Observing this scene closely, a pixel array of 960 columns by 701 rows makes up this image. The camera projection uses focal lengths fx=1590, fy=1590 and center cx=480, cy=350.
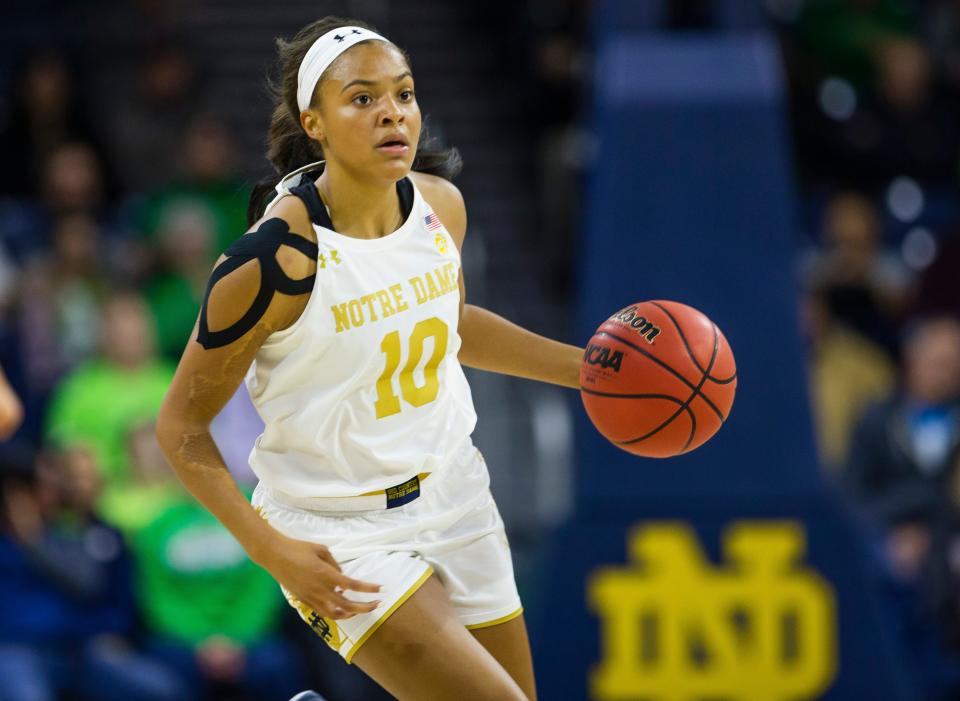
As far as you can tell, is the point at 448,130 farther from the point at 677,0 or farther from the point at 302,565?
the point at 302,565

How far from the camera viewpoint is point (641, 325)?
379cm

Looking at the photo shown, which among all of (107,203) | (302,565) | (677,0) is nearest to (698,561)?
(677,0)

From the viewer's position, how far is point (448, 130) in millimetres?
10672

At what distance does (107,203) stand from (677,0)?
12.8 ft

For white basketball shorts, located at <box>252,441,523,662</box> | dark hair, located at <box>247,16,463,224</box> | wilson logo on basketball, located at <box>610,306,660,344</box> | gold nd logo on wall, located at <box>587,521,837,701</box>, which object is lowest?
gold nd logo on wall, located at <box>587,521,837,701</box>

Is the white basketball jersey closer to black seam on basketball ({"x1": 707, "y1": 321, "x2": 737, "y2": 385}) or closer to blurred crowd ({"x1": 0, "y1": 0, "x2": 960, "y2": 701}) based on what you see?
black seam on basketball ({"x1": 707, "y1": 321, "x2": 737, "y2": 385})

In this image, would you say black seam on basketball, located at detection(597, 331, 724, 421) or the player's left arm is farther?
the player's left arm

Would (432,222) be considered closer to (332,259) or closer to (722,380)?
(332,259)

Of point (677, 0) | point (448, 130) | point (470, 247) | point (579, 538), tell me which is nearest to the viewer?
point (579, 538)

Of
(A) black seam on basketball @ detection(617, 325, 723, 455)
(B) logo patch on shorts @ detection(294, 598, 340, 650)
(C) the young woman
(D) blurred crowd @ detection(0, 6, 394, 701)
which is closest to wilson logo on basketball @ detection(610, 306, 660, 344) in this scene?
(A) black seam on basketball @ detection(617, 325, 723, 455)

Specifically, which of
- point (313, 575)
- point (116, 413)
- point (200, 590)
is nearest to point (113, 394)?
point (116, 413)

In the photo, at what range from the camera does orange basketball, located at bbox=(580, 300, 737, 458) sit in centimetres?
373

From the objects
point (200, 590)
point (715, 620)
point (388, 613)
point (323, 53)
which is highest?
point (323, 53)

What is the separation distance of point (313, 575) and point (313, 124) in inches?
40.0
